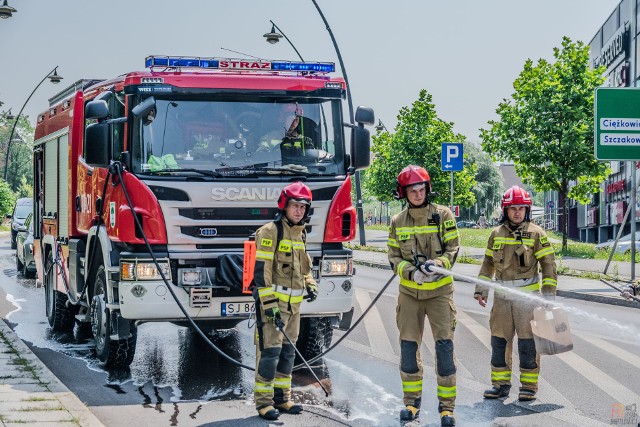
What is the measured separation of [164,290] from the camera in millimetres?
8828

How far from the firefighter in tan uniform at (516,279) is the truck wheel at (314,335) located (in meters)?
2.11

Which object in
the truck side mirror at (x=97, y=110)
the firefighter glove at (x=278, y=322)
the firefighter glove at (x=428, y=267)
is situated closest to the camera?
the firefighter glove at (x=428, y=267)

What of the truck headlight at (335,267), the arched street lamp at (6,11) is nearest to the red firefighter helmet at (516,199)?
the truck headlight at (335,267)

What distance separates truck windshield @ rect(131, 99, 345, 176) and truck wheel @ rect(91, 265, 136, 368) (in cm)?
141

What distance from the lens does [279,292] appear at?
7.67 metres

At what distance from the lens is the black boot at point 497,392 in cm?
801

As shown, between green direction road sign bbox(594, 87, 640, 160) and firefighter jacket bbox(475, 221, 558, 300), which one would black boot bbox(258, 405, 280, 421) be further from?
green direction road sign bbox(594, 87, 640, 160)

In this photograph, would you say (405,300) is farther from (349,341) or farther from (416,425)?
(349,341)

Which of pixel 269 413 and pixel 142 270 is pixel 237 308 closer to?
pixel 142 270

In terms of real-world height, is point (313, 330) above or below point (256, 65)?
below

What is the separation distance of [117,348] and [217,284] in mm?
1275

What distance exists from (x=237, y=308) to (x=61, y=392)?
1930mm

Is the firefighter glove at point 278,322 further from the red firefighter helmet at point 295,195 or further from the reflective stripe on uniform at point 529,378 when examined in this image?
the reflective stripe on uniform at point 529,378

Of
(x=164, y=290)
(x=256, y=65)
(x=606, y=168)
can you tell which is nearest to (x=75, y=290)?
(x=164, y=290)
